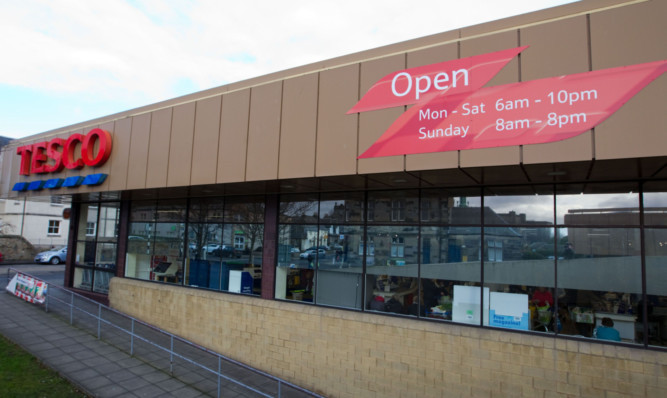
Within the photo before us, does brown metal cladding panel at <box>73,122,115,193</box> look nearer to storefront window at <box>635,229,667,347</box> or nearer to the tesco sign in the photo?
the tesco sign

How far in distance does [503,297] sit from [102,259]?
15.3 meters

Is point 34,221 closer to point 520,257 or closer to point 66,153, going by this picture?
point 66,153

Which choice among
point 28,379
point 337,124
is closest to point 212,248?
point 28,379

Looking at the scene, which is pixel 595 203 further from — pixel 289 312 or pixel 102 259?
pixel 102 259

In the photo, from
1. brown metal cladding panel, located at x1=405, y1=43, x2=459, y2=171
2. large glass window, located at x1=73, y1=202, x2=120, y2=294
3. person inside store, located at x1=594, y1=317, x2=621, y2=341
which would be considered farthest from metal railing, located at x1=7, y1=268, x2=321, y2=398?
person inside store, located at x1=594, y1=317, x2=621, y2=341

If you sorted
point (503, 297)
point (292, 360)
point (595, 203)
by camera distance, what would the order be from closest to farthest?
point (595, 203)
point (503, 297)
point (292, 360)

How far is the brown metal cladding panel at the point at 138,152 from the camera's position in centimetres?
1090

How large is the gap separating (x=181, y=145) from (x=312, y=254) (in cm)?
455

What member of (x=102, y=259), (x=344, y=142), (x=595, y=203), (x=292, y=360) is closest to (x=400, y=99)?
(x=344, y=142)

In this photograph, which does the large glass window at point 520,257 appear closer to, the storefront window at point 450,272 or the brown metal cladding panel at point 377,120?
the storefront window at point 450,272

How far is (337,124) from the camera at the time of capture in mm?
7574

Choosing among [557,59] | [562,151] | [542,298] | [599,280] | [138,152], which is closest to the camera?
[562,151]

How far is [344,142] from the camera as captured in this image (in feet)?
24.4

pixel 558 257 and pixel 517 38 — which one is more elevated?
pixel 517 38
